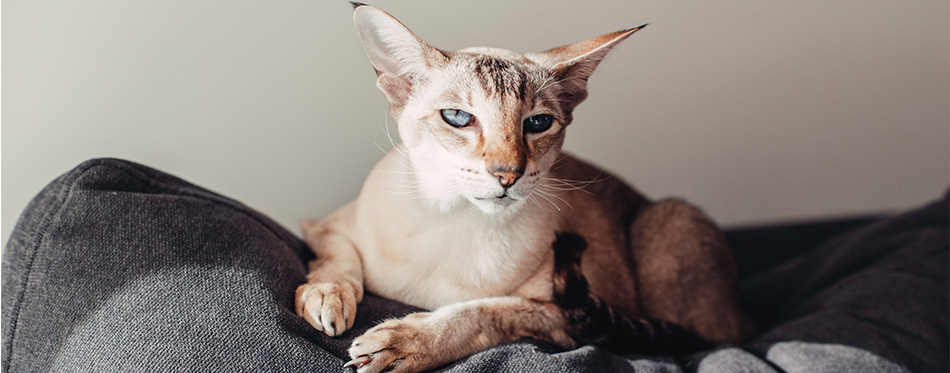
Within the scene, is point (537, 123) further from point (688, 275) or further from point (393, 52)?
point (688, 275)

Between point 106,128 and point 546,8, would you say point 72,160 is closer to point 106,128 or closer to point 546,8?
point 106,128

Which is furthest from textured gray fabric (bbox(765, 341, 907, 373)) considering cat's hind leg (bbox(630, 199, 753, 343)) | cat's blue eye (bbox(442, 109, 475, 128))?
cat's blue eye (bbox(442, 109, 475, 128))

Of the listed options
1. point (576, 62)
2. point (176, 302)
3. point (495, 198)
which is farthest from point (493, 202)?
point (176, 302)

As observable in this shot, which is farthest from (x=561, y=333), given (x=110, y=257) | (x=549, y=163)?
(x=110, y=257)

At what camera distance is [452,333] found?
0.98 m

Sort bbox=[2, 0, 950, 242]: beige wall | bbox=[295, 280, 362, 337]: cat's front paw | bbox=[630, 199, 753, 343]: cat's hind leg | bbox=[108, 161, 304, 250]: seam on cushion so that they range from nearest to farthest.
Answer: bbox=[295, 280, 362, 337]: cat's front paw
bbox=[108, 161, 304, 250]: seam on cushion
bbox=[2, 0, 950, 242]: beige wall
bbox=[630, 199, 753, 343]: cat's hind leg

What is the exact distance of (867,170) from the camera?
2.30 m

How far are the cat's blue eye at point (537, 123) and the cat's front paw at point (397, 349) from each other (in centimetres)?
38

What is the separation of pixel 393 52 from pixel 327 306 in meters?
0.44

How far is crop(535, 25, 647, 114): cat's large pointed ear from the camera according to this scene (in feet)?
3.22

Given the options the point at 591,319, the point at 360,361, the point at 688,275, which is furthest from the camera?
the point at 688,275

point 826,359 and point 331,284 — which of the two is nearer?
point 331,284

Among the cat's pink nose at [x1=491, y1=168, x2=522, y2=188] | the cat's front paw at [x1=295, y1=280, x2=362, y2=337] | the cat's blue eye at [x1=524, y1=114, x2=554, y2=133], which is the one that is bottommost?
the cat's front paw at [x1=295, y1=280, x2=362, y2=337]

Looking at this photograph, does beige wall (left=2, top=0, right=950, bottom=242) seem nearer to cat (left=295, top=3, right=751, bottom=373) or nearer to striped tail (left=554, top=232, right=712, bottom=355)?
cat (left=295, top=3, right=751, bottom=373)
